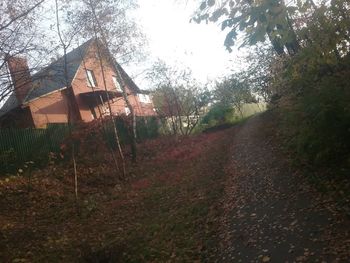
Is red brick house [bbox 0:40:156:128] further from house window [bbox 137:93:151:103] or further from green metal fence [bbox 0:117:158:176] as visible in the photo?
house window [bbox 137:93:151:103]

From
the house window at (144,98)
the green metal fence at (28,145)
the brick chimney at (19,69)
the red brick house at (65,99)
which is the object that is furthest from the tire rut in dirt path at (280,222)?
the house window at (144,98)

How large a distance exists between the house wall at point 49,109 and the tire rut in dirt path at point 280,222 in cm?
1808

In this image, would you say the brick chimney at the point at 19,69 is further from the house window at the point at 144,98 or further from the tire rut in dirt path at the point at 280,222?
the house window at the point at 144,98

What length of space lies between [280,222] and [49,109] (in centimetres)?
2243

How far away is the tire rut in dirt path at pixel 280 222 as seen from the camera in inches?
229

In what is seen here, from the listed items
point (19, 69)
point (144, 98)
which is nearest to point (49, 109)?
point (19, 69)

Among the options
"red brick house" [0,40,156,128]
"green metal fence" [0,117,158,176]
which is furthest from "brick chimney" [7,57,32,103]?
"green metal fence" [0,117,158,176]

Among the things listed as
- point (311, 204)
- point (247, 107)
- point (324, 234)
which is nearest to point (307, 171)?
point (311, 204)

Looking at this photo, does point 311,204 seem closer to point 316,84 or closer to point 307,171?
point 307,171

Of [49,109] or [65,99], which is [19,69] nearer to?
[49,109]

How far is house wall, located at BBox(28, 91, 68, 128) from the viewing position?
25.2m

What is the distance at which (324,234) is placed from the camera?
6031 mm

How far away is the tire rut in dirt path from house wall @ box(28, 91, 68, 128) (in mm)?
18080

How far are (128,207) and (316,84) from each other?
279 inches
